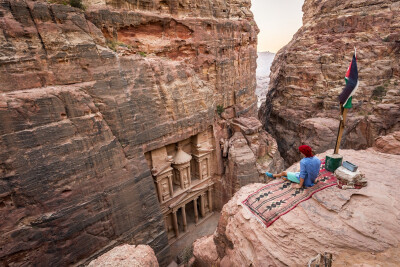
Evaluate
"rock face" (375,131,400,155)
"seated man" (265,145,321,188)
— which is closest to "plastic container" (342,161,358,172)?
"seated man" (265,145,321,188)

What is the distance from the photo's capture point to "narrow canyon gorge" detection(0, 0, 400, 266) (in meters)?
5.20

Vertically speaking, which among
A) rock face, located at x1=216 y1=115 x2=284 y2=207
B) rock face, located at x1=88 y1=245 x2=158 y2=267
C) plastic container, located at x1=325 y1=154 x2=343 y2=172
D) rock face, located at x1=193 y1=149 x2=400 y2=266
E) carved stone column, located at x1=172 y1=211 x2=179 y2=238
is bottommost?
carved stone column, located at x1=172 y1=211 x2=179 y2=238

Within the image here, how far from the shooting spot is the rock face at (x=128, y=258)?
578 cm

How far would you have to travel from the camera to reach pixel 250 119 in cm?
1617

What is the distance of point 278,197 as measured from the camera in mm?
5508

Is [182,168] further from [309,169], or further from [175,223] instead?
[309,169]

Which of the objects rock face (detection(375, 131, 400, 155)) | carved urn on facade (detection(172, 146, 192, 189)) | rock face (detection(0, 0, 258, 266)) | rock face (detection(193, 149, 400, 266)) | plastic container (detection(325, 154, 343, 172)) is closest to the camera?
rock face (detection(193, 149, 400, 266))

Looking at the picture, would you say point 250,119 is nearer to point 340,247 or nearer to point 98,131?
point 98,131

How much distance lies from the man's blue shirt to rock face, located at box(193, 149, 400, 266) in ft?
1.27

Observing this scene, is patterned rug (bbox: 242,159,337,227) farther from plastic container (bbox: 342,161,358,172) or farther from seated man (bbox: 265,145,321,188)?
plastic container (bbox: 342,161,358,172)

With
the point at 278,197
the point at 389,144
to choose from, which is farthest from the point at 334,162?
the point at 389,144

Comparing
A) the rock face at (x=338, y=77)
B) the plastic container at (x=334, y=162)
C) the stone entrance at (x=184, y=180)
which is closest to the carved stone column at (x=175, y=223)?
the stone entrance at (x=184, y=180)

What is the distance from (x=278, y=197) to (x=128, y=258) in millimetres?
4523

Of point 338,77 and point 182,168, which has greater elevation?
point 338,77
